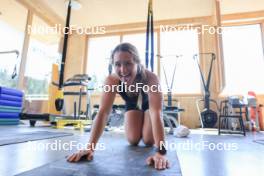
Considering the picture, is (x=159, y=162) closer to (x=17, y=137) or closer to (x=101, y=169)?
(x=101, y=169)

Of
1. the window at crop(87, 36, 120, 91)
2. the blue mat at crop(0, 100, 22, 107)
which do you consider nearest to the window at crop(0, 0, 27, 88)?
the blue mat at crop(0, 100, 22, 107)

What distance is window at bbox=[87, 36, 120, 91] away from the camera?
5797mm

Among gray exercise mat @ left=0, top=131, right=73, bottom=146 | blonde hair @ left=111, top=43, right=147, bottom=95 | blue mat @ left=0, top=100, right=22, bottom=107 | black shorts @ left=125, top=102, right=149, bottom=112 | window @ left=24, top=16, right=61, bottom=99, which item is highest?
window @ left=24, top=16, right=61, bottom=99

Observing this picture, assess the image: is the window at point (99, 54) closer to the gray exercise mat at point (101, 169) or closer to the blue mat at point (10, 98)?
the blue mat at point (10, 98)

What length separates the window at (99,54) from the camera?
19.0 ft

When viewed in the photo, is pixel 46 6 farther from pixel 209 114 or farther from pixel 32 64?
pixel 209 114

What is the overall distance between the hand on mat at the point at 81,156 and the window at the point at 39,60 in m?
4.35

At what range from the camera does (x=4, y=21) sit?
4.47 m

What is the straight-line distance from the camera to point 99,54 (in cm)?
601

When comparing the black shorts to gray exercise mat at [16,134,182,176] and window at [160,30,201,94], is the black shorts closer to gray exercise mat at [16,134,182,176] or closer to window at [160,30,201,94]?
gray exercise mat at [16,134,182,176]

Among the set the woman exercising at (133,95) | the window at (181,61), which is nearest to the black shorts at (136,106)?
the woman exercising at (133,95)

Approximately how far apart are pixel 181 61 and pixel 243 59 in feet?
4.95

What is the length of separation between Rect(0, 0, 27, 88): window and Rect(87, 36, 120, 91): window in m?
1.91

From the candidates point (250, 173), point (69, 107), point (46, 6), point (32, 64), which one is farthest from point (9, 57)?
point (250, 173)
